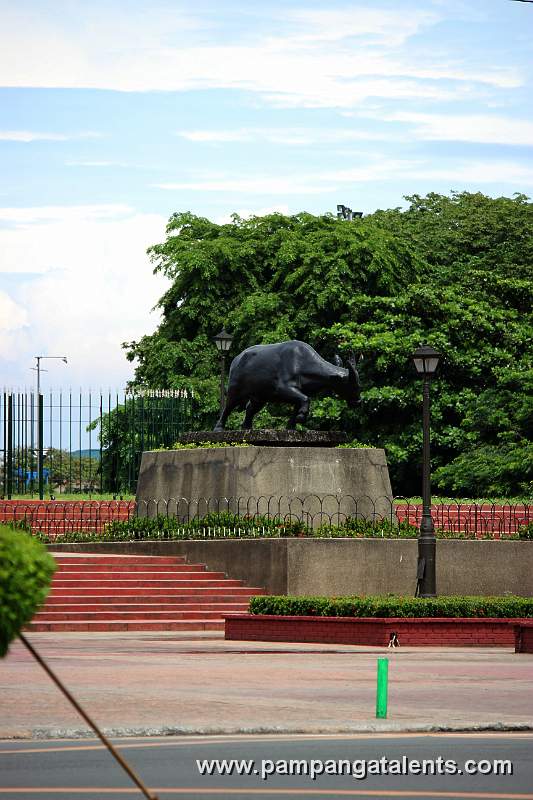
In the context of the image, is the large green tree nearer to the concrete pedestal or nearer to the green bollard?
the concrete pedestal

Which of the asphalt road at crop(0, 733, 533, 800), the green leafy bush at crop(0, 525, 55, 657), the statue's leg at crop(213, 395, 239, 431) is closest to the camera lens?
the green leafy bush at crop(0, 525, 55, 657)

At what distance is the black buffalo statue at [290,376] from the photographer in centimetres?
3030

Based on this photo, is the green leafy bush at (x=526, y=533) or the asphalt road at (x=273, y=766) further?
the green leafy bush at (x=526, y=533)

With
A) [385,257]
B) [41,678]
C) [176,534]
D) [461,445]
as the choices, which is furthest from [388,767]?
[385,257]

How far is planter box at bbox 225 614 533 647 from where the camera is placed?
21203 millimetres

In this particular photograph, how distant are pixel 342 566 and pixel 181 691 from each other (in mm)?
11960

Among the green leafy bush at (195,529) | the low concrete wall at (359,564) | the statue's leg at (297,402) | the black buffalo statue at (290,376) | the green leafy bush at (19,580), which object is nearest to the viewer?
the green leafy bush at (19,580)

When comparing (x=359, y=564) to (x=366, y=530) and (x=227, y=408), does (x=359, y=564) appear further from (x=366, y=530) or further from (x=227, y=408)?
(x=227, y=408)

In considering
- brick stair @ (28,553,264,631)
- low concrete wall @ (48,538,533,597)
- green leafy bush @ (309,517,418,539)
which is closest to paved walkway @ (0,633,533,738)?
brick stair @ (28,553,264,631)

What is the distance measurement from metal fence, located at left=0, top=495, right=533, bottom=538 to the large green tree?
7.21 meters

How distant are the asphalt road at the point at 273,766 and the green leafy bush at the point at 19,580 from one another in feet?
8.18

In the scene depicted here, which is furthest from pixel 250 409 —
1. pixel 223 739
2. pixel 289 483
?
pixel 223 739

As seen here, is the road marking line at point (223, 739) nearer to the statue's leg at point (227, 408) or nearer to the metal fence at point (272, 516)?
the metal fence at point (272, 516)

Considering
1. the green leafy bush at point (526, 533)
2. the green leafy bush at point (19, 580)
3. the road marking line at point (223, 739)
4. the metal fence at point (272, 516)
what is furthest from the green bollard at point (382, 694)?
the green leafy bush at point (526, 533)
